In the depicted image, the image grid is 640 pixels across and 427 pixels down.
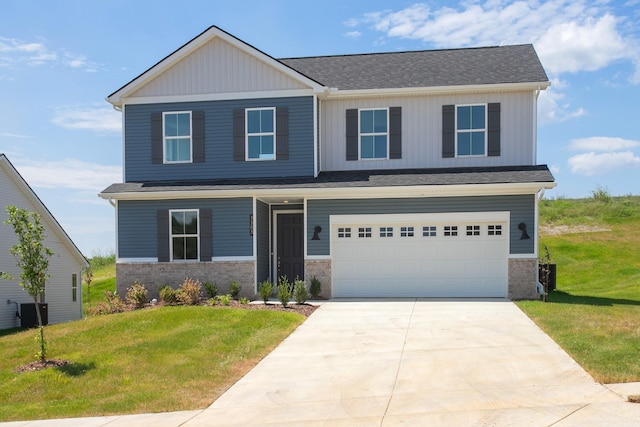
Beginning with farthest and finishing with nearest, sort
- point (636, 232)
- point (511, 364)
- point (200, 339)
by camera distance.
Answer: point (636, 232) → point (200, 339) → point (511, 364)

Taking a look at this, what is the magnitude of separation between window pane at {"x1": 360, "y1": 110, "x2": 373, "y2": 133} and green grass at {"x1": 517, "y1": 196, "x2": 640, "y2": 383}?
23.2 feet

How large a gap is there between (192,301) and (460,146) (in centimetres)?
915

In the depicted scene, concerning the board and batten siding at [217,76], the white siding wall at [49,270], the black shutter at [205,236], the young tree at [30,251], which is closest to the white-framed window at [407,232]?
the board and batten siding at [217,76]

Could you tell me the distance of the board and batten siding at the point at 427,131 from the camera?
65.6ft

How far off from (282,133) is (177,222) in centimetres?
418

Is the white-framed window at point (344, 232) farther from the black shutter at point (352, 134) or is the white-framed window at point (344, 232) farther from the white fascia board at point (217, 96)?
the white fascia board at point (217, 96)

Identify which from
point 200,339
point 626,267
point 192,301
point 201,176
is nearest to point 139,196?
point 201,176

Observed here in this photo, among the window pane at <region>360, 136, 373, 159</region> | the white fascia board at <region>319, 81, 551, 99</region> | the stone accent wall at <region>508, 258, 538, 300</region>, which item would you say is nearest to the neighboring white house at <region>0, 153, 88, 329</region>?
the white fascia board at <region>319, 81, 551, 99</region>

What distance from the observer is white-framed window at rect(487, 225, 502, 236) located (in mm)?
18922

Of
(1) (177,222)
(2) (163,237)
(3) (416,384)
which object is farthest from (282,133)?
(3) (416,384)

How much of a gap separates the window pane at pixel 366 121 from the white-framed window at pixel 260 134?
108 inches

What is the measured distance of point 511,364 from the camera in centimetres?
1094

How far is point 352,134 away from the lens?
20.8 meters

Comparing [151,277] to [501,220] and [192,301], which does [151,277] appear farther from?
[501,220]
